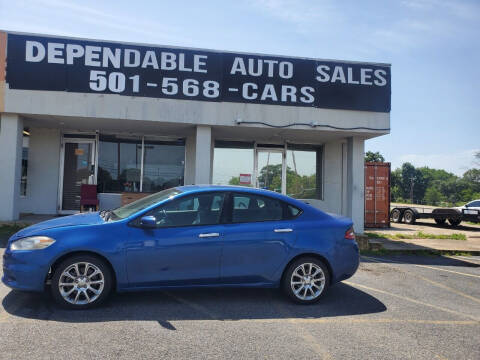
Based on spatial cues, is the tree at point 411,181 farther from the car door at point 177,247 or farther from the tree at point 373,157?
the car door at point 177,247

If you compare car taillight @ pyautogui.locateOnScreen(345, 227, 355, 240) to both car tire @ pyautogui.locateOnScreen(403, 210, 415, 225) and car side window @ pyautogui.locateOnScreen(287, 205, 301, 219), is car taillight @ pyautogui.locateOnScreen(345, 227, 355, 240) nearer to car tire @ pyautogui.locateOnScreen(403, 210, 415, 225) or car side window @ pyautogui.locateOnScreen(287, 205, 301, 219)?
car side window @ pyautogui.locateOnScreen(287, 205, 301, 219)

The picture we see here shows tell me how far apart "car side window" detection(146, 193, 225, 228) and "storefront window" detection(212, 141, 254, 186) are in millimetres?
7838

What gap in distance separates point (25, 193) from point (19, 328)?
376 inches

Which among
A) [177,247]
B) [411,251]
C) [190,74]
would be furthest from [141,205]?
[411,251]

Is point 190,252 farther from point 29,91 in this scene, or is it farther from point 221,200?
point 29,91

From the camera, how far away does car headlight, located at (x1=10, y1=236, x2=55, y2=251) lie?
4.39m

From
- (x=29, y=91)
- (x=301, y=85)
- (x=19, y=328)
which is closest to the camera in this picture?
(x=19, y=328)

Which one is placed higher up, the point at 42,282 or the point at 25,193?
the point at 25,193

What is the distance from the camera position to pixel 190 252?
4.69 meters

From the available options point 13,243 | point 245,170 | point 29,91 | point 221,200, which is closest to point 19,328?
point 13,243

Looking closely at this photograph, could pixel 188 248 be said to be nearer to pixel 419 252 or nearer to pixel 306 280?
pixel 306 280

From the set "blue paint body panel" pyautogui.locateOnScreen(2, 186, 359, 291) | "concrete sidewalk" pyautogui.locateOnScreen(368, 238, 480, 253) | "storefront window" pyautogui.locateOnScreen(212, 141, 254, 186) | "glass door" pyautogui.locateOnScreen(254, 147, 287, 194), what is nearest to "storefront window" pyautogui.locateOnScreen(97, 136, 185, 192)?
"storefront window" pyautogui.locateOnScreen(212, 141, 254, 186)

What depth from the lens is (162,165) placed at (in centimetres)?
1277

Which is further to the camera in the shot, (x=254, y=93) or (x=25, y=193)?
(x=25, y=193)
